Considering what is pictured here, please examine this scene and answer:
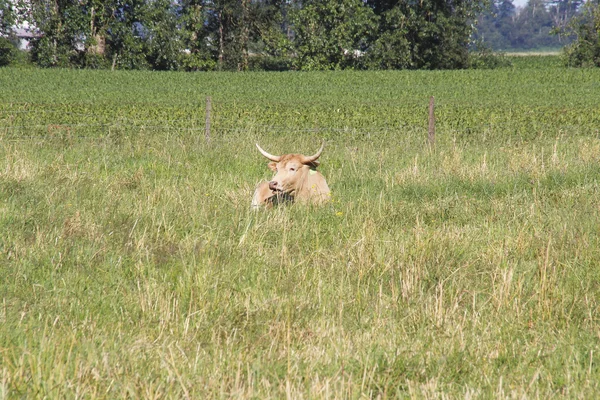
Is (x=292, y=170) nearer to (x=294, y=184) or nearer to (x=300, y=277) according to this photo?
(x=294, y=184)

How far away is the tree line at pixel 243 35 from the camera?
5025 cm

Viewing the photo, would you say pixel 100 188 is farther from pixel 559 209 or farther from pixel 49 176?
pixel 559 209

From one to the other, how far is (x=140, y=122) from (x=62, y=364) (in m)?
13.8

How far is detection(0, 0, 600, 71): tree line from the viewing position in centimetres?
5025

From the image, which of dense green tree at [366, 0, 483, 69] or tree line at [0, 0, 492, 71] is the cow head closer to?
tree line at [0, 0, 492, 71]

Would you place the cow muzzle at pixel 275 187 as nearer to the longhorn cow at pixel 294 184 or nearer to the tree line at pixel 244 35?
the longhorn cow at pixel 294 184

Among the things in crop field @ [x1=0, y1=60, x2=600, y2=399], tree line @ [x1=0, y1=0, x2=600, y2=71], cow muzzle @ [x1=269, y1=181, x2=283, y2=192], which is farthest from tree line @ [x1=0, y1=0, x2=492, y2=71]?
cow muzzle @ [x1=269, y1=181, x2=283, y2=192]

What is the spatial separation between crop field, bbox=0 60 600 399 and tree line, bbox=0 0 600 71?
41.6 meters

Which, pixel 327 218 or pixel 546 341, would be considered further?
pixel 327 218

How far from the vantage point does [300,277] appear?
5.29 metres

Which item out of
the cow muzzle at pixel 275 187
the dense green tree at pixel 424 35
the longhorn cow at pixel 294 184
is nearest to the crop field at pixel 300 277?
the longhorn cow at pixel 294 184

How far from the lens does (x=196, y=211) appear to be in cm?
705

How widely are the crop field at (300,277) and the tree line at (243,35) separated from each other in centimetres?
4157

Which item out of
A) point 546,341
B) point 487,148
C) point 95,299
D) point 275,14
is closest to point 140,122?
point 487,148
